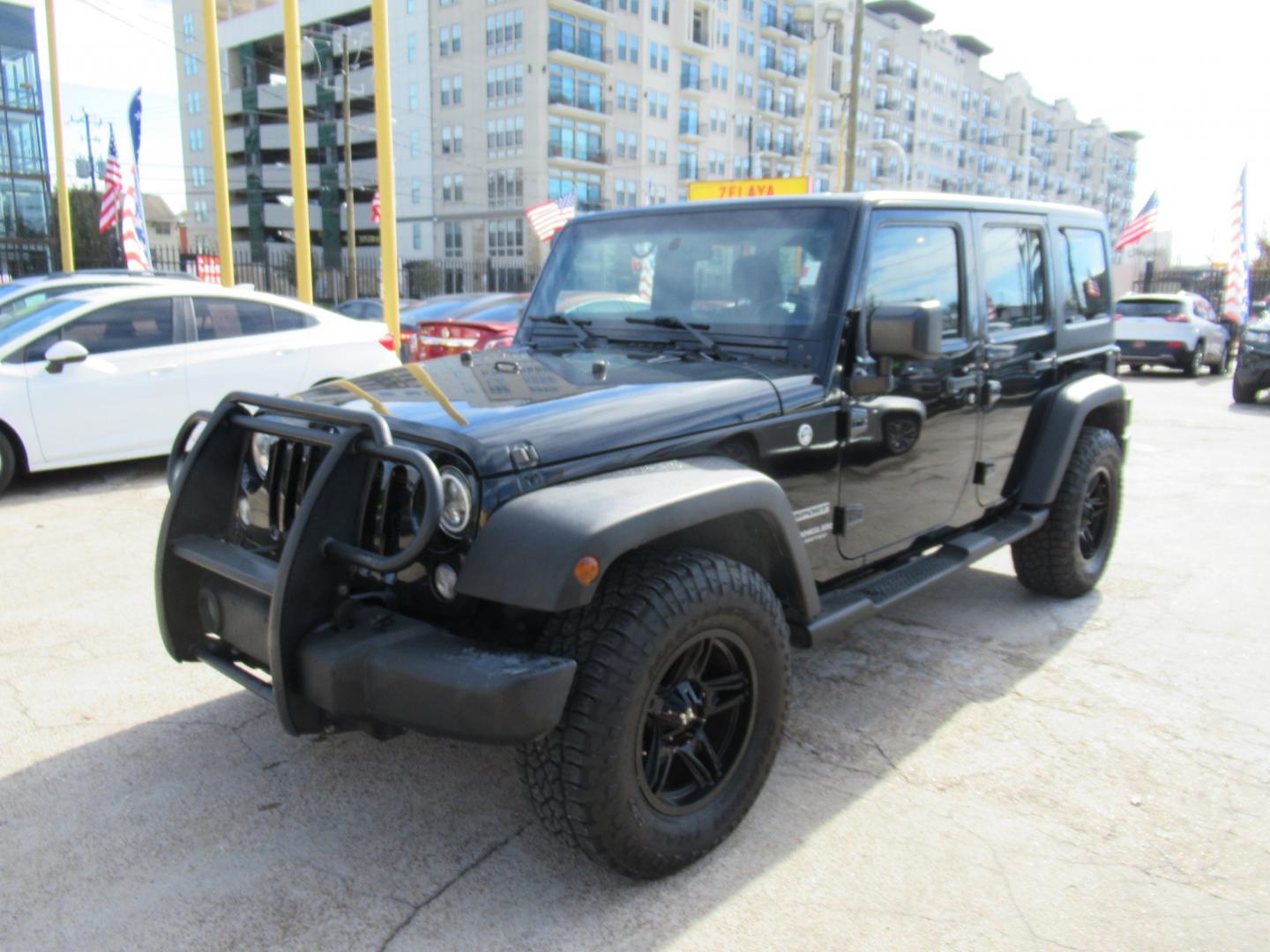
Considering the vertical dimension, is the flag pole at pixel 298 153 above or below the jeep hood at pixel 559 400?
above

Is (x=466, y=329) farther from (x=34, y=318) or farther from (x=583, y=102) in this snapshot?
(x=583, y=102)

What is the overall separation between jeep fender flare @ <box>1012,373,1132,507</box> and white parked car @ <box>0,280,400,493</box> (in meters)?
5.94

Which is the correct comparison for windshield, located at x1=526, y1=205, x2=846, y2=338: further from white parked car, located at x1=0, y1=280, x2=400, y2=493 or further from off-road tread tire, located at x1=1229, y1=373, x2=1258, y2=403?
off-road tread tire, located at x1=1229, y1=373, x2=1258, y2=403

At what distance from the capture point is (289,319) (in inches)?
332

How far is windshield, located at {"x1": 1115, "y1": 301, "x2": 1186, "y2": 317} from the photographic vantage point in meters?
18.6

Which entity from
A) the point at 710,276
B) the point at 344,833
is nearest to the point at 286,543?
the point at 344,833

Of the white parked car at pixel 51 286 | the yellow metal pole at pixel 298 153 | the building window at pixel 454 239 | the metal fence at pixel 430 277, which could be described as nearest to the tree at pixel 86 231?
the metal fence at pixel 430 277

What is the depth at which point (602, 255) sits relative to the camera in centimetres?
409

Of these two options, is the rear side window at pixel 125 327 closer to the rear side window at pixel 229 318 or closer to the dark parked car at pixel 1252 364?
the rear side window at pixel 229 318

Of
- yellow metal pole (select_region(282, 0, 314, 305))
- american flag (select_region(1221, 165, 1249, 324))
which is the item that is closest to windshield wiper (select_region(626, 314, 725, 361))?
yellow metal pole (select_region(282, 0, 314, 305))

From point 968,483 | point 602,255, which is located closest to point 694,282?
point 602,255

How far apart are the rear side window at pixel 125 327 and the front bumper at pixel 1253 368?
1413 cm

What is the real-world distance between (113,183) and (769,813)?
19197 mm

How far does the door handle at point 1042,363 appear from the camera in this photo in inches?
181
